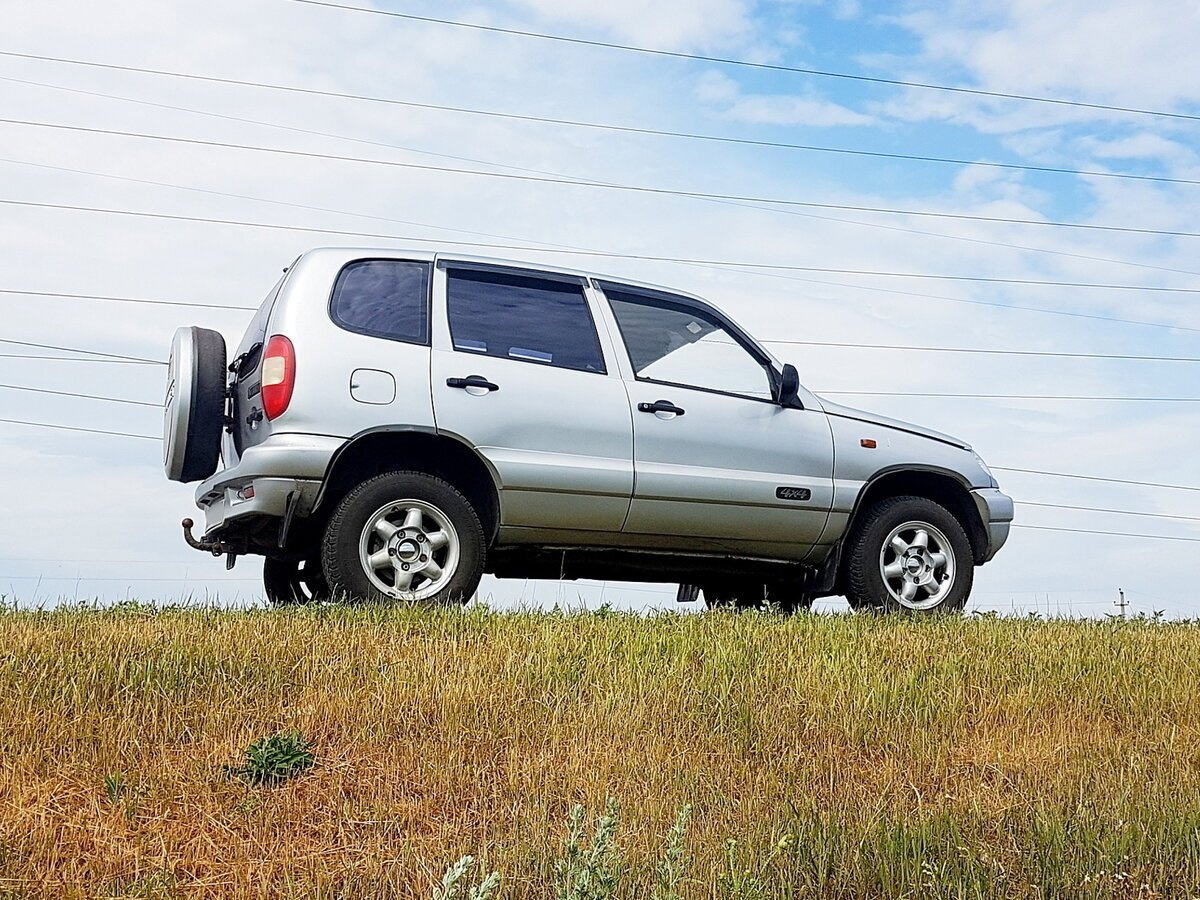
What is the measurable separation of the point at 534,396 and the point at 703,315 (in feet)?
5.20

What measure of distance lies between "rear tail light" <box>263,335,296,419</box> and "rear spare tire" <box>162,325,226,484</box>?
0.71 m

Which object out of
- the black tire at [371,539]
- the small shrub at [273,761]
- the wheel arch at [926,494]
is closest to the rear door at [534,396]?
the black tire at [371,539]

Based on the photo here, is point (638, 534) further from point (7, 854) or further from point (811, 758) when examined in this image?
point (7, 854)

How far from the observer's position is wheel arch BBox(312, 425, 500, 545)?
799 centimetres

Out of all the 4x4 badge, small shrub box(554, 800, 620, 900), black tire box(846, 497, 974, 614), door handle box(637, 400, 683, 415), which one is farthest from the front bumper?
small shrub box(554, 800, 620, 900)

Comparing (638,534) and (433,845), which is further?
(638,534)

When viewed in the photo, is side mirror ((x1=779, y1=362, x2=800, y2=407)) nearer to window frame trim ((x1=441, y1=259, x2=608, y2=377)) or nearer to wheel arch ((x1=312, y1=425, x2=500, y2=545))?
window frame trim ((x1=441, y1=259, x2=608, y2=377))

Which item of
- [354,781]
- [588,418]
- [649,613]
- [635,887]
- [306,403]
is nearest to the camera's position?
[635,887]

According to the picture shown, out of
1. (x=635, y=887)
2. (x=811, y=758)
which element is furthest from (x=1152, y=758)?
(x=635, y=887)

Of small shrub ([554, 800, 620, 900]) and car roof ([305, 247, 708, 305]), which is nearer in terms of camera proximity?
small shrub ([554, 800, 620, 900])

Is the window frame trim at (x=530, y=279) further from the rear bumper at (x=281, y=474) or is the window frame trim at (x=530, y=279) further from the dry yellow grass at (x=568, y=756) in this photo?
the dry yellow grass at (x=568, y=756)

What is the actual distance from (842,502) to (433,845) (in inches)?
188

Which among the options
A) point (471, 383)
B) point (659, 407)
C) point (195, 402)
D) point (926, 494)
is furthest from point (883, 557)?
point (195, 402)

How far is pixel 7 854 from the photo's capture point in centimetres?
521
